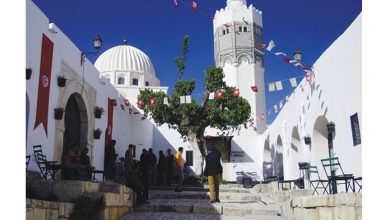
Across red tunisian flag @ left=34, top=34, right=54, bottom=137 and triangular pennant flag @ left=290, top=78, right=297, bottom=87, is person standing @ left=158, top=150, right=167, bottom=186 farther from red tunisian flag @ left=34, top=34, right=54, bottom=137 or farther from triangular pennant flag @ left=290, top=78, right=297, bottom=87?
red tunisian flag @ left=34, top=34, right=54, bottom=137

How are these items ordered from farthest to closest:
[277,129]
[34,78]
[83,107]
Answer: [277,129] → [83,107] → [34,78]

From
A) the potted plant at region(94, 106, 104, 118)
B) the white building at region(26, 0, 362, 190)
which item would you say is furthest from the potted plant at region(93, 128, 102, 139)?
the potted plant at region(94, 106, 104, 118)

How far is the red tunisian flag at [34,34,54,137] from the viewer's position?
7.94m

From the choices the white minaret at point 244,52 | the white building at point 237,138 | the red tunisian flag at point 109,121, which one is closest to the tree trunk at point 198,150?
the white building at point 237,138

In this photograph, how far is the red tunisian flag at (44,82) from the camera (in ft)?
26.0

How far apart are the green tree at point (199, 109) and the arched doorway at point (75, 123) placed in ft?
17.4

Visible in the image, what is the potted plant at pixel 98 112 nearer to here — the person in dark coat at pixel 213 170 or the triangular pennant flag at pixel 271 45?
the person in dark coat at pixel 213 170

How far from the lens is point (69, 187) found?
5711mm

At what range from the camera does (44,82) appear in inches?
320

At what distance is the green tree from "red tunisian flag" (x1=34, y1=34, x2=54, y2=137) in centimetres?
778
